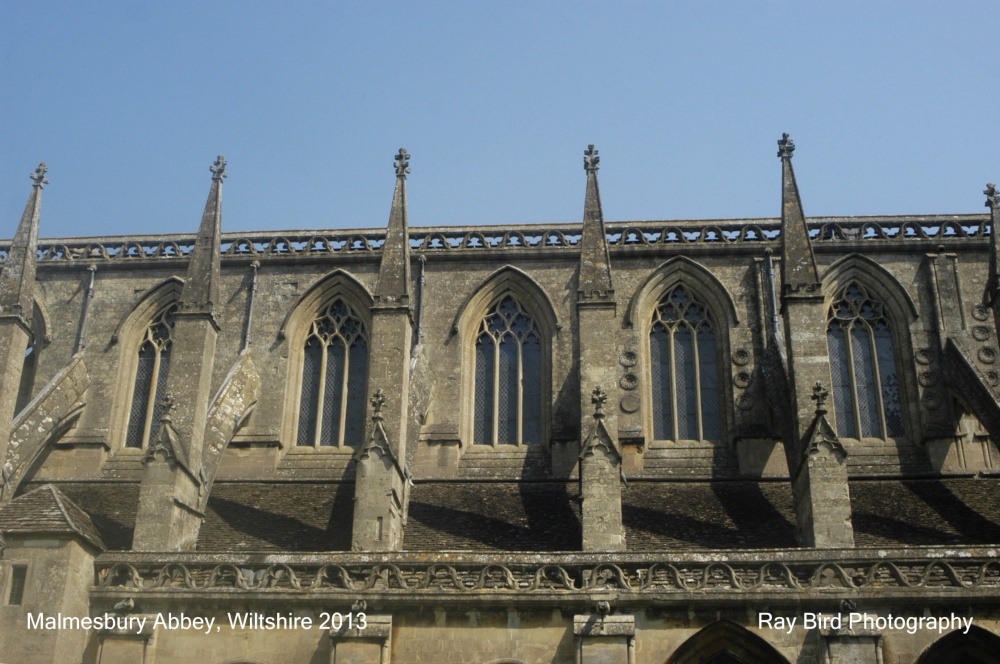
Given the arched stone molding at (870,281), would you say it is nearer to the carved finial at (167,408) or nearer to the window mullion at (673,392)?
the window mullion at (673,392)

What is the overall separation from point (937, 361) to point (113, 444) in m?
16.5

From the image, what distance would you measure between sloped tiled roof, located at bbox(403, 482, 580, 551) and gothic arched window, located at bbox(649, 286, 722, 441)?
273 centimetres

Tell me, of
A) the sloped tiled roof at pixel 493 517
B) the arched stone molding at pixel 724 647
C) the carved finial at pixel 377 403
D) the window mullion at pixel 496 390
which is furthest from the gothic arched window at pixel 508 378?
the arched stone molding at pixel 724 647

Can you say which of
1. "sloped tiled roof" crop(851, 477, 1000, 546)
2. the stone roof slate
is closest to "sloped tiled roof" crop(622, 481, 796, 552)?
the stone roof slate

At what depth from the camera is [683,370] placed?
85.1ft

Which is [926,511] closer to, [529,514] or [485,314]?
[529,514]

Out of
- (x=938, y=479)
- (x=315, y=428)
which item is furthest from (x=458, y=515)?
(x=938, y=479)

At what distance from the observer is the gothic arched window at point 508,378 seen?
2567 cm

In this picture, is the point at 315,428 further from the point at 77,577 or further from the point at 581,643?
the point at 581,643

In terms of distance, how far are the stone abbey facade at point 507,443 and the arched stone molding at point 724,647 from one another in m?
0.04

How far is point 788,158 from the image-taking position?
24.9 meters

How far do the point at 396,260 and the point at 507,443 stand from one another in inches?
171

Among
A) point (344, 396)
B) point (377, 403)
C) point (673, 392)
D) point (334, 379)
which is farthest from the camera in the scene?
point (334, 379)

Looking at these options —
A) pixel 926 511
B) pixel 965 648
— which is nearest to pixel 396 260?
pixel 926 511
